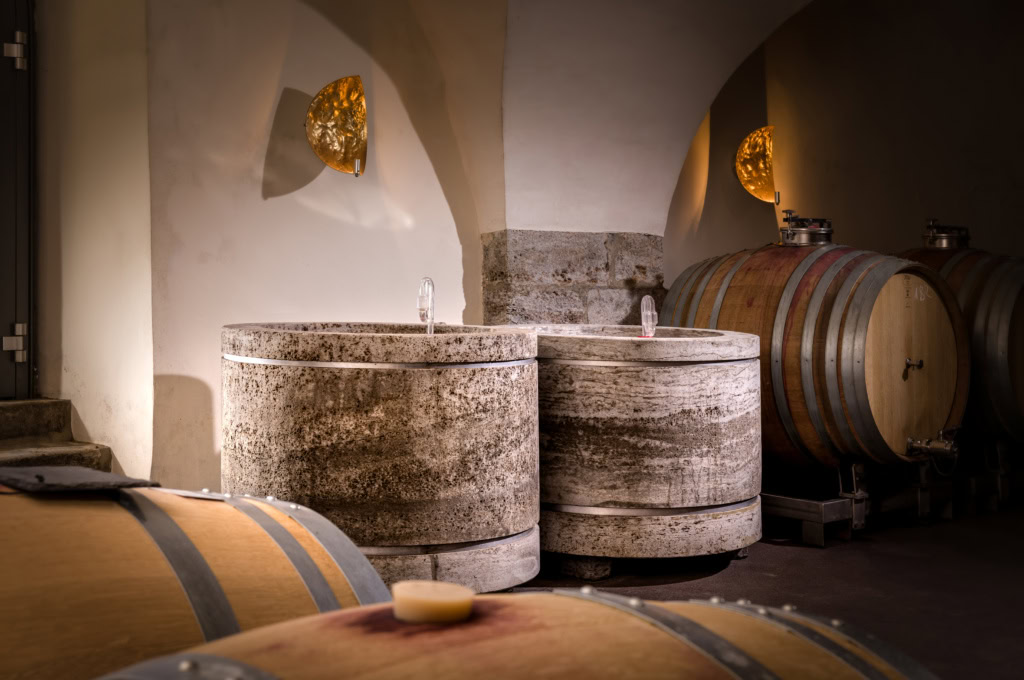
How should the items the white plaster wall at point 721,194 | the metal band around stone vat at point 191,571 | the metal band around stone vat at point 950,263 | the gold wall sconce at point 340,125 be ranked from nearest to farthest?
the metal band around stone vat at point 191,571
the gold wall sconce at point 340,125
the metal band around stone vat at point 950,263
the white plaster wall at point 721,194

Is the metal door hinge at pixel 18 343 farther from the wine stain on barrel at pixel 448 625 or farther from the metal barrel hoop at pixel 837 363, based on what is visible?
the wine stain on barrel at pixel 448 625

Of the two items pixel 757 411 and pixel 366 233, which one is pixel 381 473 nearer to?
pixel 757 411

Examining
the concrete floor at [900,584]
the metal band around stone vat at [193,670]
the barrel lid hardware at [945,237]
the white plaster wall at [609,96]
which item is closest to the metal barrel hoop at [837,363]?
the concrete floor at [900,584]

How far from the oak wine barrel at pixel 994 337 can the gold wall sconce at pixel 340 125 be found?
3.02 metres

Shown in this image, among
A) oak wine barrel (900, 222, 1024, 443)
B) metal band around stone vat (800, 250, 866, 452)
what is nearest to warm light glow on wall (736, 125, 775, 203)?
oak wine barrel (900, 222, 1024, 443)

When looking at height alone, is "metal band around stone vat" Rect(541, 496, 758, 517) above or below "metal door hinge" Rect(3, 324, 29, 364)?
below

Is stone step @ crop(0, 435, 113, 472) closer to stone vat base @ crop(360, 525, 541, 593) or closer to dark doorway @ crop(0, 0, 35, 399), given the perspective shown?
dark doorway @ crop(0, 0, 35, 399)

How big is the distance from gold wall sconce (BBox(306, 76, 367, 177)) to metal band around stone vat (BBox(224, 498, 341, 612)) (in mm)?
3111

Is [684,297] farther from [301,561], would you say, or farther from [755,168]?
[301,561]

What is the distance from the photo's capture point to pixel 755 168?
7984 millimetres

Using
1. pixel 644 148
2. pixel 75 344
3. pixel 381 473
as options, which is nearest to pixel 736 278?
pixel 644 148

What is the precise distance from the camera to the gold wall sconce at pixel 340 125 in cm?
457

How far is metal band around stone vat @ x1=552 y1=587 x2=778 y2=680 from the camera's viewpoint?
94 centimetres

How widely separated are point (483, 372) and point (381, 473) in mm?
417
